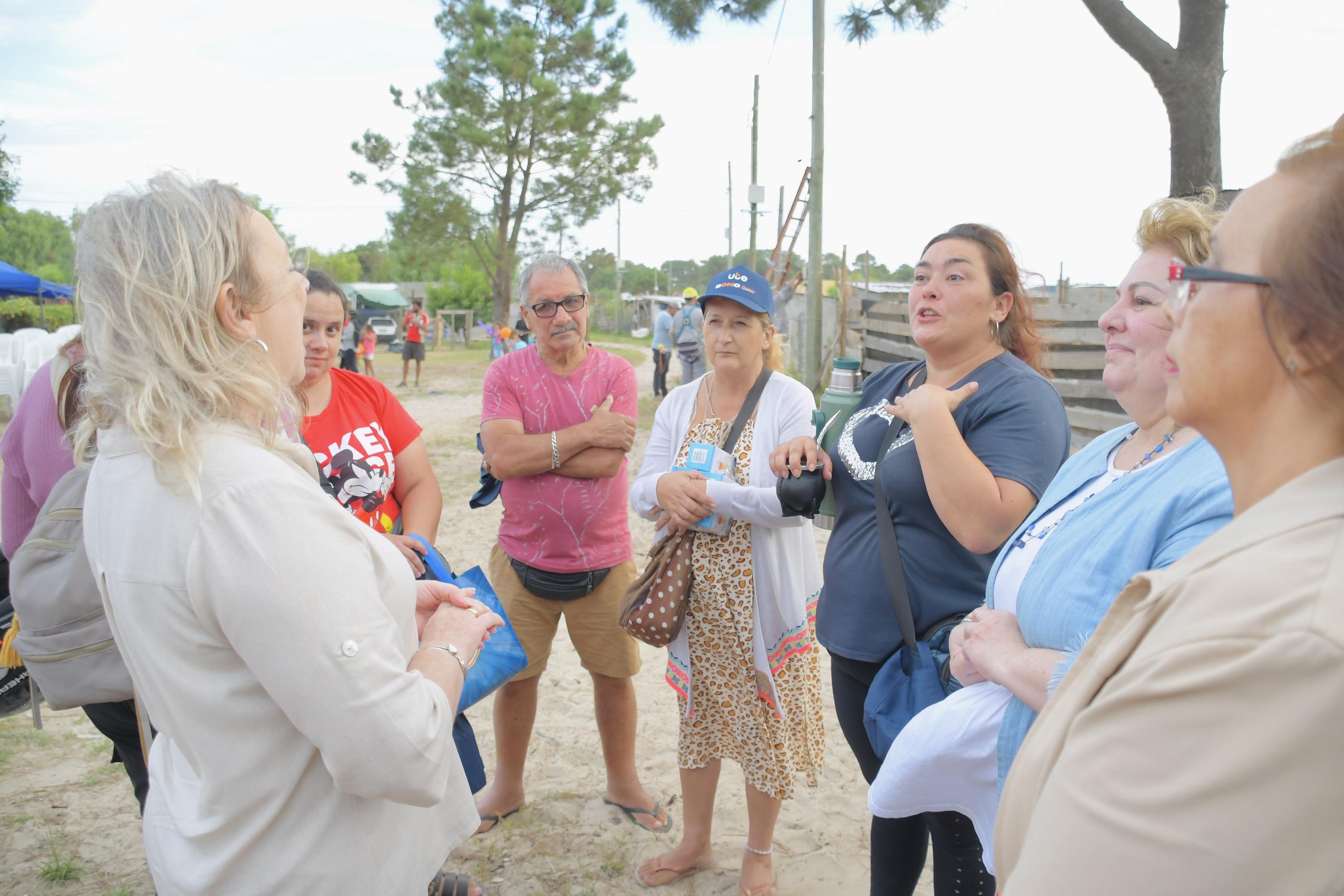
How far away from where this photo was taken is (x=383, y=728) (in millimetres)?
1260

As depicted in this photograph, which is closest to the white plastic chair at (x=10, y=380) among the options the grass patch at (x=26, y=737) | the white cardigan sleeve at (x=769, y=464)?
the grass patch at (x=26, y=737)

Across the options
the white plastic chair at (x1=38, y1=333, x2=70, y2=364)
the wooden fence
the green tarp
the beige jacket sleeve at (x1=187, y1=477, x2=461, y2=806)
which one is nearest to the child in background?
the white plastic chair at (x1=38, y1=333, x2=70, y2=364)

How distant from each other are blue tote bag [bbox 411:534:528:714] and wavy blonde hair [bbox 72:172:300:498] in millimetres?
687

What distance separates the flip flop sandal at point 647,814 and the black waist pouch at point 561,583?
898mm

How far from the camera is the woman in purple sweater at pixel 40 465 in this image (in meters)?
2.21

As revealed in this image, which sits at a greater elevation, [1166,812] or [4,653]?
[1166,812]

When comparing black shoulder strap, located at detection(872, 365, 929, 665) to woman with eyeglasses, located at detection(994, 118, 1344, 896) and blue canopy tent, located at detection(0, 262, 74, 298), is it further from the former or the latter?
blue canopy tent, located at detection(0, 262, 74, 298)

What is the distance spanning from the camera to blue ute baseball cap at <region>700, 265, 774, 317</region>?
2.81 metres

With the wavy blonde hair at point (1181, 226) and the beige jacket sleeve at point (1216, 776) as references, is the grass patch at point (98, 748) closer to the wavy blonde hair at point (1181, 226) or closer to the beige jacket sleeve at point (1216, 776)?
the beige jacket sleeve at point (1216, 776)

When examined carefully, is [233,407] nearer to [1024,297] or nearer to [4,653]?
Answer: [4,653]

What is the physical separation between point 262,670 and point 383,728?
0.67 ft

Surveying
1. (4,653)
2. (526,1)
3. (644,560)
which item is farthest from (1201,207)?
(526,1)

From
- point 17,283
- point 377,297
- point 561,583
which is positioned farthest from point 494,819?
point 377,297

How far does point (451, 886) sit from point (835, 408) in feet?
6.78
